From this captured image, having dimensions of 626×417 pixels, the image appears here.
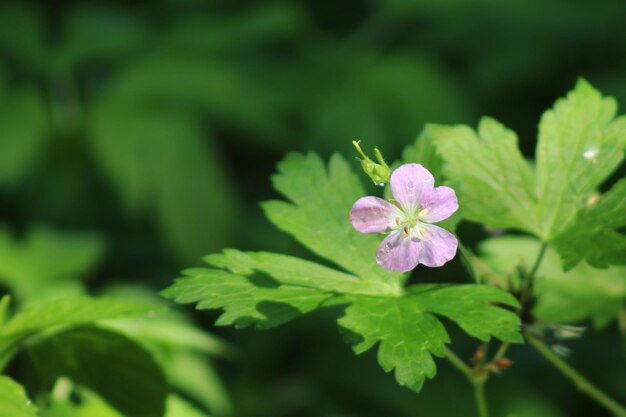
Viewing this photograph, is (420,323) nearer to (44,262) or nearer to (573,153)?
(573,153)

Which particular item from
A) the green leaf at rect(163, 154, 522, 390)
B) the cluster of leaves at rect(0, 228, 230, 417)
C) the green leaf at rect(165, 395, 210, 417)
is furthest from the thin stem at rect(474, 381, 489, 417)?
the green leaf at rect(165, 395, 210, 417)

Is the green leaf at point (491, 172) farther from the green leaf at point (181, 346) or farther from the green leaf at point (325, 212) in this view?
the green leaf at point (181, 346)

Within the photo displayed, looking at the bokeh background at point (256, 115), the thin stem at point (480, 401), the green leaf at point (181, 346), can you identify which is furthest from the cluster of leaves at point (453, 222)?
the bokeh background at point (256, 115)

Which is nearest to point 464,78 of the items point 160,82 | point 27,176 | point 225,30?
point 225,30

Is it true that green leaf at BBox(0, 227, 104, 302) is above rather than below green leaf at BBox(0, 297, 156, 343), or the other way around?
below

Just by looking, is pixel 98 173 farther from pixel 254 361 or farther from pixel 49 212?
pixel 254 361

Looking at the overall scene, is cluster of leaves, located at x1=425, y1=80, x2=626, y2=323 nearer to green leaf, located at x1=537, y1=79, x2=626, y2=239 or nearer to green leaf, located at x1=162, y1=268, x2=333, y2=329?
green leaf, located at x1=537, y1=79, x2=626, y2=239

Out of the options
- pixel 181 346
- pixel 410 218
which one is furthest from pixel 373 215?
pixel 181 346
